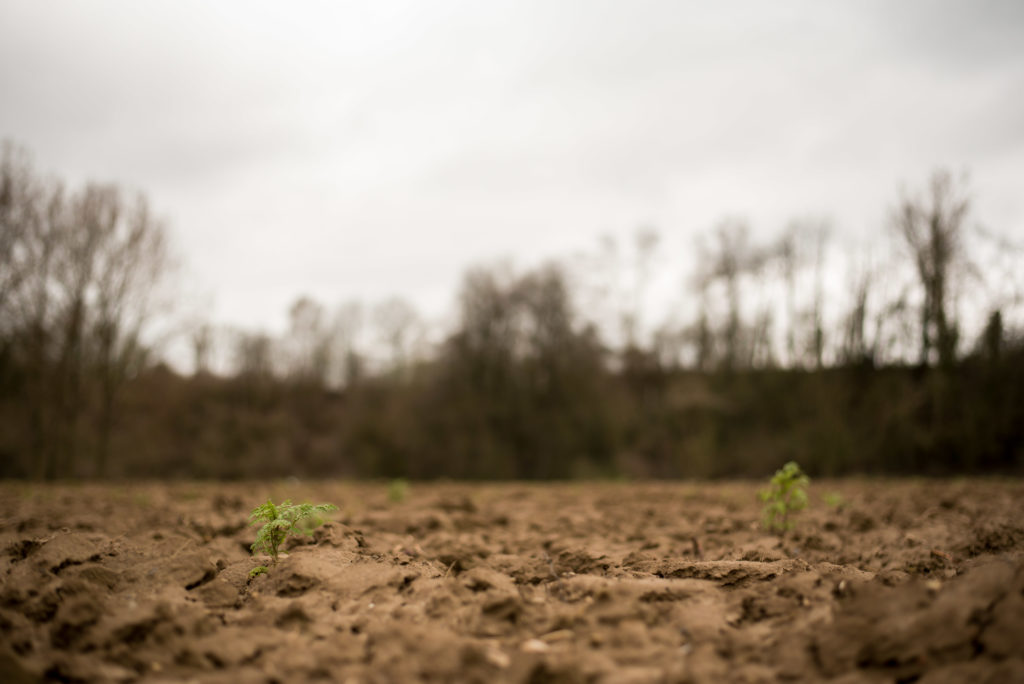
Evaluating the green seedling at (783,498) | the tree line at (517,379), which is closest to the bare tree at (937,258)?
the tree line at (517,379)

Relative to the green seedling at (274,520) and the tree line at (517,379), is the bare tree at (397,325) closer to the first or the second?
the tree line at (517,379)

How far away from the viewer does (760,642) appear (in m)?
2.56

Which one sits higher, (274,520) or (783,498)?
(274,520)

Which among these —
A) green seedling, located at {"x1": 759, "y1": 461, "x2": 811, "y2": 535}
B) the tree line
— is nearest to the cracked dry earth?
green seedling, located at {"x1": 759, "y1": 461, "x2": 811, "y2": 535}

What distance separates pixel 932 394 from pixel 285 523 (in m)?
22.8

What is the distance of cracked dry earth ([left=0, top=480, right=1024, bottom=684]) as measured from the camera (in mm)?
2299

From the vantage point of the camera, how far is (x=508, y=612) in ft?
9.43

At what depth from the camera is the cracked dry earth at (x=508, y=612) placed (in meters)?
2.30

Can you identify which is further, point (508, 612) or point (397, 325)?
point (397, 325)

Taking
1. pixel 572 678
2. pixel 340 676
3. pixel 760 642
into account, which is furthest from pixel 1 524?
pixel 760 642

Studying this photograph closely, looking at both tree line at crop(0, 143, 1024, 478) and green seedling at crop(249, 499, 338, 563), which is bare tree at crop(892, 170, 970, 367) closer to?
tree line at crop(0, 143, 1024, 478)

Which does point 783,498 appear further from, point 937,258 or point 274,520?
point 937,258

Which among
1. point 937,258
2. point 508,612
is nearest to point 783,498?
point 508,612

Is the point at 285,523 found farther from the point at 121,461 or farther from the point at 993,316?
the point at 121,461
